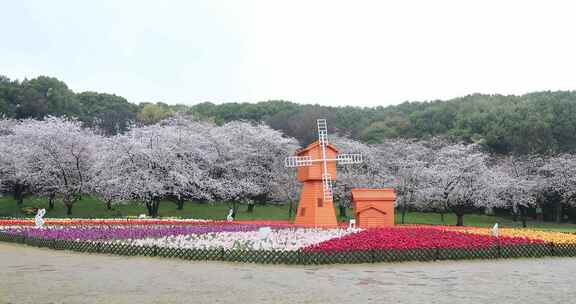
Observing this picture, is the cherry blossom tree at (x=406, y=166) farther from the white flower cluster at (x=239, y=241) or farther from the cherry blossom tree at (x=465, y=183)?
the white flower cluster at (x=239, y=241)

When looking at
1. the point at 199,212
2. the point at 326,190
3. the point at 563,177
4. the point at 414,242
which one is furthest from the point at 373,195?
the point at 563,177

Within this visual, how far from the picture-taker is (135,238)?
2666 cm

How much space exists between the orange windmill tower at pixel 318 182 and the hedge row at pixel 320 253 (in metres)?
14.3

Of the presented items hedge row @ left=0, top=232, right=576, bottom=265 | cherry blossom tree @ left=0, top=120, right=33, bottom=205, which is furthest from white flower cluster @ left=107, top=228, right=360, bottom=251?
cherry blossom tree @ left=0, top=120, right=33, bottom=205

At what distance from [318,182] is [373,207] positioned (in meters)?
3.94

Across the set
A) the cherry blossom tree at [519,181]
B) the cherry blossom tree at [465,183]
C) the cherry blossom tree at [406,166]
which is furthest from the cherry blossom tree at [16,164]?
the cherry blossom tree at [519,181]

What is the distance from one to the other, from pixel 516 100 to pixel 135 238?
70047 mm

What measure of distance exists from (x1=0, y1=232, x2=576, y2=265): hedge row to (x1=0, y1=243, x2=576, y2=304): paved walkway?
70 cm

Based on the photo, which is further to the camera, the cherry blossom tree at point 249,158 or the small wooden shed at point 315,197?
the cherry blossom tree at point 249,158

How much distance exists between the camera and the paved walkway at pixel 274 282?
1295 centimetres

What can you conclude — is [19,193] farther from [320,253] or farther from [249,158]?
[320,253]

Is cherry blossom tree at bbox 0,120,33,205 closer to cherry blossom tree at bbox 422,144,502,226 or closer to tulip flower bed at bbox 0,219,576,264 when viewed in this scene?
tulip flower bed at bbox 0,219,576,264

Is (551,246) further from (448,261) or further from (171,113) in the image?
(171,113)

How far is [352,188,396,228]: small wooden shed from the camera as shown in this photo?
3547 cm
